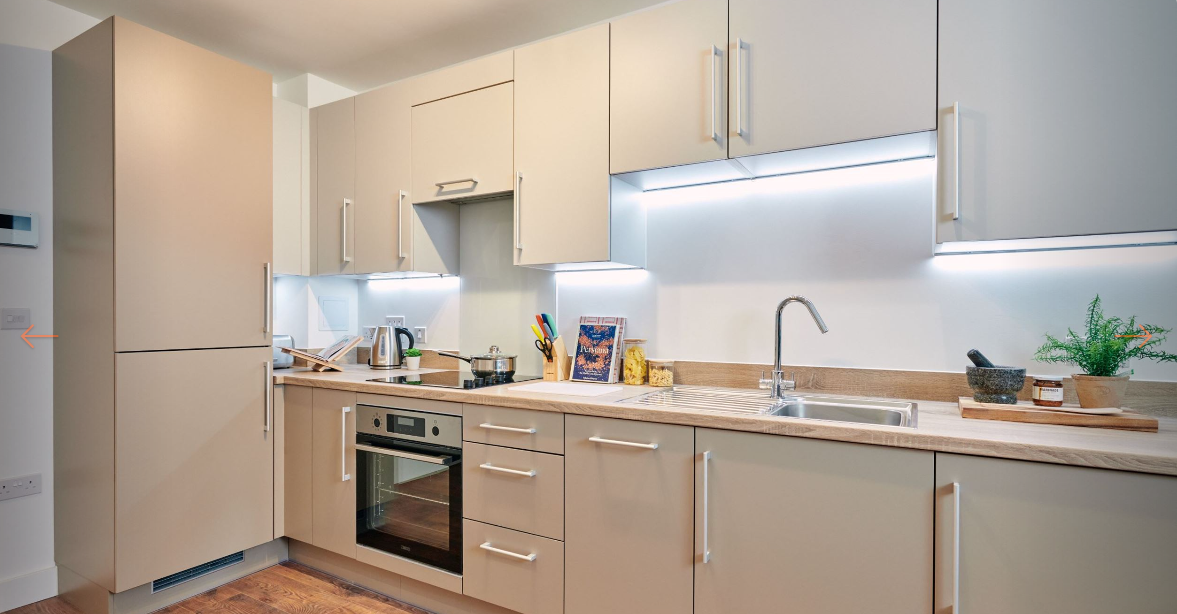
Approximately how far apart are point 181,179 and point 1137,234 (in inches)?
124

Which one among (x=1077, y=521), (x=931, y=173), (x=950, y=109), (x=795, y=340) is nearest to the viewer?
(x=1077, y=521)

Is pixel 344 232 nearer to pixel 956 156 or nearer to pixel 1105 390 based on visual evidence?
pixel 956 156

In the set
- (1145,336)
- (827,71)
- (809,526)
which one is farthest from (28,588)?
(1145,336)

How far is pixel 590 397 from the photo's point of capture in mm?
2008

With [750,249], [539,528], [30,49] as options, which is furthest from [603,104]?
[30,49]

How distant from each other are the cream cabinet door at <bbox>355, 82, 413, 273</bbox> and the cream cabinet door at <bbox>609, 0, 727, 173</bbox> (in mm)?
1118

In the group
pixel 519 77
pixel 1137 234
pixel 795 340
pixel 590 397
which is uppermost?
pixel 519 77

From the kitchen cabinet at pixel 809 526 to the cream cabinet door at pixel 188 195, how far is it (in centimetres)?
205

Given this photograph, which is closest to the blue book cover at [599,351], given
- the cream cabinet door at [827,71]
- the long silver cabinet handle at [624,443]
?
the long silver cabinet handle at [624,443]

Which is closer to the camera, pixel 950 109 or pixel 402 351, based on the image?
pixel 950 109

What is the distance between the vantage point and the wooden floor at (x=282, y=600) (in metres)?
2.32

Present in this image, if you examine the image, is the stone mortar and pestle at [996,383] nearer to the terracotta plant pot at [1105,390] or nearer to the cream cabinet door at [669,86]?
the terracotta plant pot at [1105,390]

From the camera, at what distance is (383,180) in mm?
2842

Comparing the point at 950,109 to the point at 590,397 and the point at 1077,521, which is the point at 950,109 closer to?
the point at 1077,521
